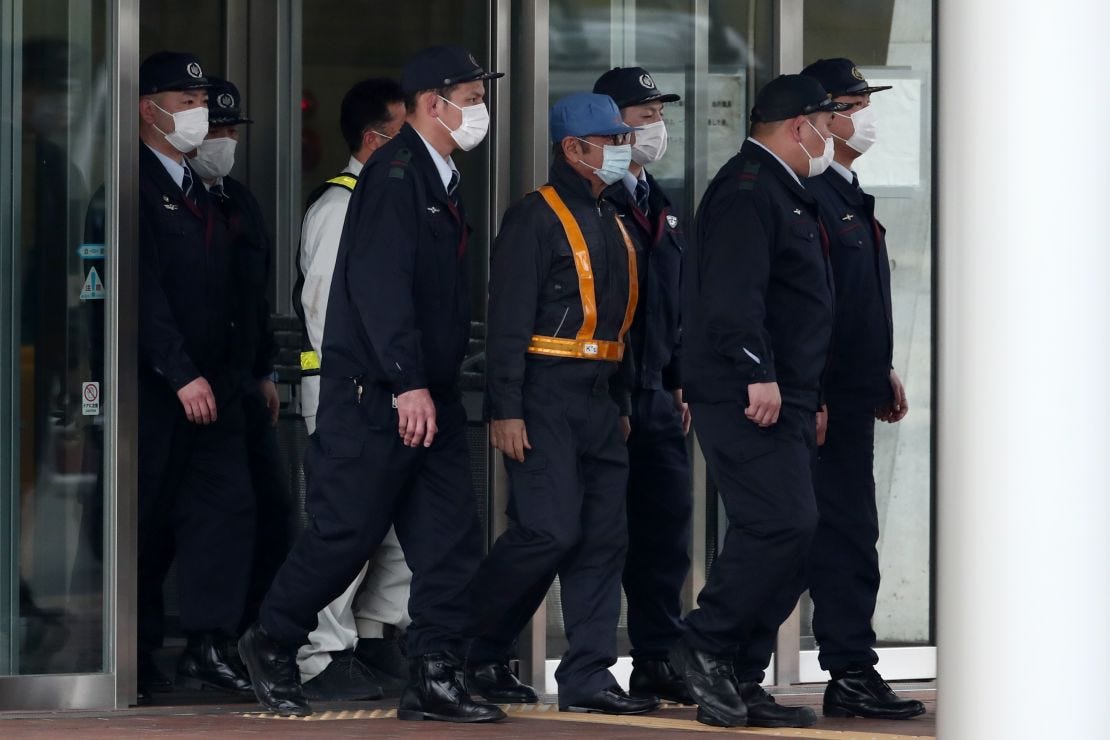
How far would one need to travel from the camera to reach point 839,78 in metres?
6.08

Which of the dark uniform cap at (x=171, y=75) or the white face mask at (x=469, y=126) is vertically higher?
the dark uniform cap at (x=171, y=75)

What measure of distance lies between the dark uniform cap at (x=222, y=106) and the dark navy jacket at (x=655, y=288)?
1.30 metres

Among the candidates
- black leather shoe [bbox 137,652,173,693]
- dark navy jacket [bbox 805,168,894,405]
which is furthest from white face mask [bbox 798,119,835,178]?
black leather shoe [bbox 137,652,173,693]

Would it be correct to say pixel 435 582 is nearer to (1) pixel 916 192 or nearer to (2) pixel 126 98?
(2) pixel 126 98

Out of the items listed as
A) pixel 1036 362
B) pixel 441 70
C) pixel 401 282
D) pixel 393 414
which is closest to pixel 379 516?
pixel 393 414

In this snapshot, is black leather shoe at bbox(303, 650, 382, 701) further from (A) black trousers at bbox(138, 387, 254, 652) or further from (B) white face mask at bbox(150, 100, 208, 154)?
(B) white face mask at bbox(150, 100, 208, 154)

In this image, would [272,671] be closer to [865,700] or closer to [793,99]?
[865,700]

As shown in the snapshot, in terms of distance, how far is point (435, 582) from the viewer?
5.34 meters

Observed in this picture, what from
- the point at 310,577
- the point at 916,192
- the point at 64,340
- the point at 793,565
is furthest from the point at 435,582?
the point at 916,192

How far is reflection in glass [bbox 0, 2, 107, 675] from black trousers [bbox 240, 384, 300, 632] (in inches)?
31.2

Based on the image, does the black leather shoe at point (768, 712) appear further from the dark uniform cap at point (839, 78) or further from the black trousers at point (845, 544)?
the dark uniform cap at point (839, 78)

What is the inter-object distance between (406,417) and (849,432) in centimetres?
147

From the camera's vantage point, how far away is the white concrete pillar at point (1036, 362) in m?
2.80

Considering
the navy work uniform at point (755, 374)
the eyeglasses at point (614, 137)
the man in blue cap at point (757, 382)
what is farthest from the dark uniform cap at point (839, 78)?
the eyeglasses at point (614, 137)
